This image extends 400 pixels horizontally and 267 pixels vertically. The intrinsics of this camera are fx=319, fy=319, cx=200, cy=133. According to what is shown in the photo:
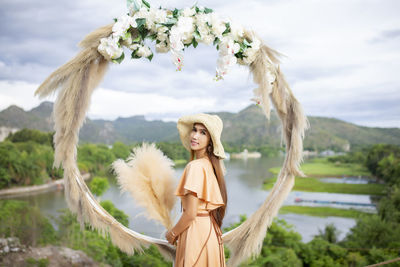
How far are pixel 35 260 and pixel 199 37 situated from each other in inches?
129

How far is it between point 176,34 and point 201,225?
43.1 inches

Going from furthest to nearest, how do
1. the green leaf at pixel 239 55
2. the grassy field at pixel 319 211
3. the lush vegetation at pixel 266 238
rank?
the grassy field at pixel 319 211 < the lush vegetation at pixel 266 238 < the green leaf at pixel 239 55

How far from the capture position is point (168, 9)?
1.98 metres

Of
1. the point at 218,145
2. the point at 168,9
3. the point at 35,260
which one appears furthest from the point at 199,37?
the point at 35,260

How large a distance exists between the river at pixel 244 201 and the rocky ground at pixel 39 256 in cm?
720

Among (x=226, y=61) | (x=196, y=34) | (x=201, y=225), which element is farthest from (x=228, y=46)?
(x=201, y=225)

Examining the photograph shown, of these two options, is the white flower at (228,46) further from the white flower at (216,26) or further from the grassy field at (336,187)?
the grassy field at (336,187)

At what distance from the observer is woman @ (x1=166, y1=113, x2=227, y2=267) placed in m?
1.72

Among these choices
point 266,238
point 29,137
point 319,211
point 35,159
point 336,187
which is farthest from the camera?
point 336,187

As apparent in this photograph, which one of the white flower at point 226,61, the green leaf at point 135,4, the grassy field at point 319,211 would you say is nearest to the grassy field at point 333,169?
the grassy field at point 319,211

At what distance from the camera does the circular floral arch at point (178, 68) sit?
190 cm

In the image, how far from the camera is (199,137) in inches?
71.9

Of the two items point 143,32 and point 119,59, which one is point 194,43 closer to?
point 143,32

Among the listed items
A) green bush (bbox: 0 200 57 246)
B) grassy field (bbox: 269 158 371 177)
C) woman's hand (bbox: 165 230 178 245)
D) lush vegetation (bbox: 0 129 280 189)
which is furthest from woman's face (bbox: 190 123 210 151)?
grassy field (bbox: 269 158 371 177)
